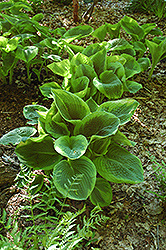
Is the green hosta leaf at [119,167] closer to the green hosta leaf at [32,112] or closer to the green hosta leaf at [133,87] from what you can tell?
the green hosta leaf at [32,112]

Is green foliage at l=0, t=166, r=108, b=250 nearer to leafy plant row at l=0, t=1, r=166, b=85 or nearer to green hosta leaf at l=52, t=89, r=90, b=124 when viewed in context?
green hosta leaf at l=52, t=89, r=90, b=124

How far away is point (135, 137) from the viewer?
201 centimetres

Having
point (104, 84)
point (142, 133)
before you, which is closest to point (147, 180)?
point (142, 133)

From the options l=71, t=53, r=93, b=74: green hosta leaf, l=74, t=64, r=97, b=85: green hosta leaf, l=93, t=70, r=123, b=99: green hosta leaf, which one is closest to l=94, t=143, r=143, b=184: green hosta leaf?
l=93, t=70, r=123, b=99: green hosta leaf

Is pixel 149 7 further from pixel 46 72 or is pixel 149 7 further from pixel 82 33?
pixel 46 72

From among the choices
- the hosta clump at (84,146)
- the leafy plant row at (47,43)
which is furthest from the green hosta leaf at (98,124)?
the leafy plant row at (47,43)

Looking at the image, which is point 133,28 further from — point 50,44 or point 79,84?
point 79,84

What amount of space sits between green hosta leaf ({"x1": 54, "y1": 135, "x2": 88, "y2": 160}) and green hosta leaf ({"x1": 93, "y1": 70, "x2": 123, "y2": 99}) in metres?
0.51

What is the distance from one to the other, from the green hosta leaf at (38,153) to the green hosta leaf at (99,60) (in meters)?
0.79

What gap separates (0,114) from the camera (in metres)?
2.04

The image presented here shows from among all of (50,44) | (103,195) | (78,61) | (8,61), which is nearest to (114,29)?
(50,44)

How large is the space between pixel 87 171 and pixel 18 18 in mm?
1881

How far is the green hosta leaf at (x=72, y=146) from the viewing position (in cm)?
111

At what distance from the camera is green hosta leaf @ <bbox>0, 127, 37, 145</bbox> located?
4.56 ft
